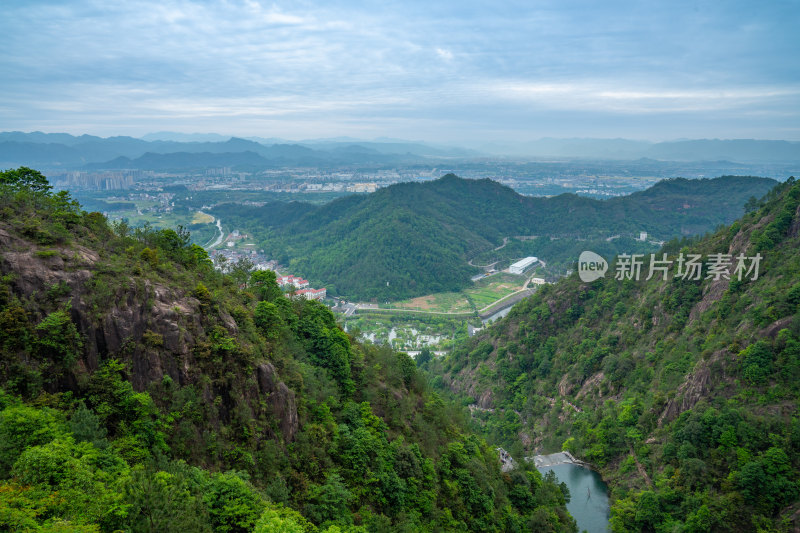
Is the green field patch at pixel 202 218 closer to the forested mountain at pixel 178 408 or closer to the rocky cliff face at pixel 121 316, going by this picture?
the forested mountain at pixel 178 408

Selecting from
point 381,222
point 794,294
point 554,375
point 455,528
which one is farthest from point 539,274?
point 455,528

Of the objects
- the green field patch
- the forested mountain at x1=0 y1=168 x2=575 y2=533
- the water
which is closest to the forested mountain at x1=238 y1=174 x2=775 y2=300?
the green field patch

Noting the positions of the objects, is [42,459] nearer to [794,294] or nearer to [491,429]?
[794,294]

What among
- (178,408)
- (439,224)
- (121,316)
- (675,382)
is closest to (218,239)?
(439,224)

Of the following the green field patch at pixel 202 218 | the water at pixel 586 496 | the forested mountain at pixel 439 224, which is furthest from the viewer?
the green field patch at pixel 202 218

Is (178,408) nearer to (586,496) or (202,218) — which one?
(586,496)

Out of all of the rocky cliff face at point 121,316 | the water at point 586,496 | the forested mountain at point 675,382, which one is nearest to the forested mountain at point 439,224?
the forested mountain at point 675,382
